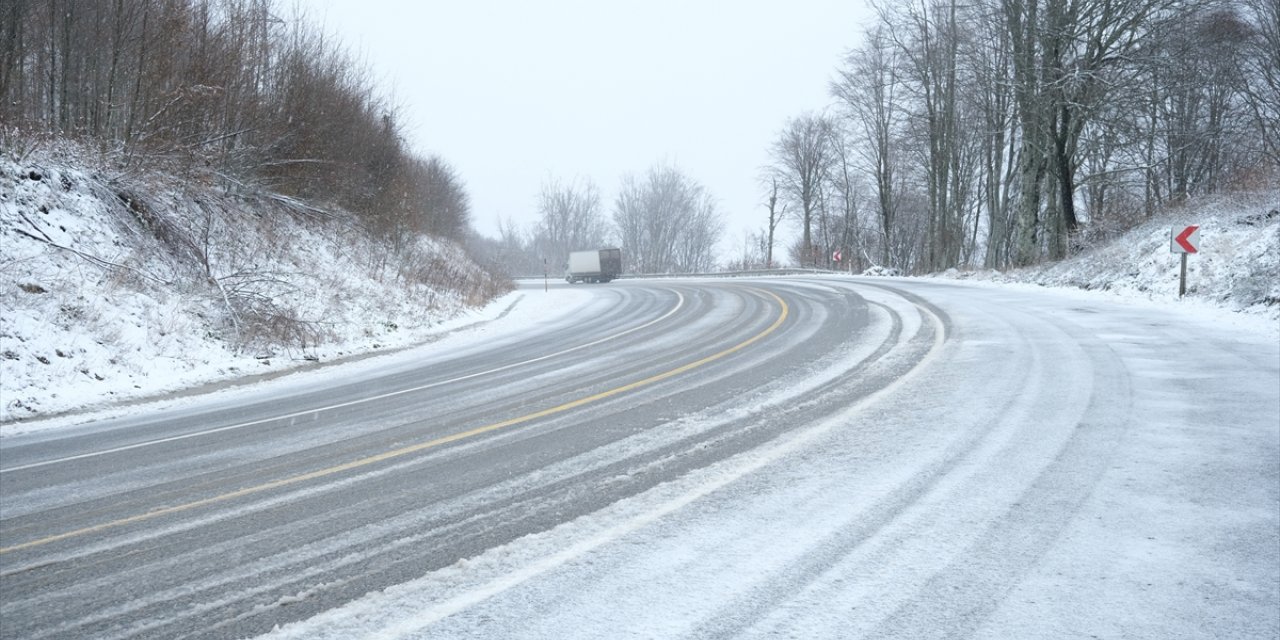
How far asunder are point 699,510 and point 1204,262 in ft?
59.9

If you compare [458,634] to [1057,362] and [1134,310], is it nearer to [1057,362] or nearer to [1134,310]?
[1057,362]

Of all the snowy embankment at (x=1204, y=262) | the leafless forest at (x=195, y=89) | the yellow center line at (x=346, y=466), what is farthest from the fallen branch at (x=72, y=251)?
the snowy embankment at (x=1204, y=262)

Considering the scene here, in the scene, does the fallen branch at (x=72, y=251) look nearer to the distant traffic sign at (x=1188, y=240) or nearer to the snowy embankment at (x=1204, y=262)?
the snowy embankment at (x=1204, y=262)

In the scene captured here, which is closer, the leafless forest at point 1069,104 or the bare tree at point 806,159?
the leafless forest at point 1069,104

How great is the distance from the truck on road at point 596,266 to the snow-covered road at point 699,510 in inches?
1595

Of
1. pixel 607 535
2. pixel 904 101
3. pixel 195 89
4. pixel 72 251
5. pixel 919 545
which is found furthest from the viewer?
pixel 904 101

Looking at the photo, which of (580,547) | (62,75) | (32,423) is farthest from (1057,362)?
(62,75)

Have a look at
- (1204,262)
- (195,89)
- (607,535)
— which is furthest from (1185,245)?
(195,89)

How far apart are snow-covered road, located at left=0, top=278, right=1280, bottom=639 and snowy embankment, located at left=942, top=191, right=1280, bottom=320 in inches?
291

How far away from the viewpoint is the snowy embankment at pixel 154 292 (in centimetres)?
1070

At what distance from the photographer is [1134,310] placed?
14.7 m

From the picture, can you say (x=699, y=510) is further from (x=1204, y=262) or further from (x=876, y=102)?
(x=876, y=102)

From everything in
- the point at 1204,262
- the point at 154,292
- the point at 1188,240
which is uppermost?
the point at 1188,240

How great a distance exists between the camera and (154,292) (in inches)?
521
